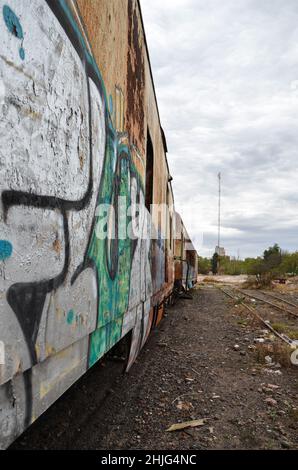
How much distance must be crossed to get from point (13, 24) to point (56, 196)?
23.7 inches

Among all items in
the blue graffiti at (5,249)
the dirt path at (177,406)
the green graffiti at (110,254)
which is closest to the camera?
the blue graffiti at (5,249)

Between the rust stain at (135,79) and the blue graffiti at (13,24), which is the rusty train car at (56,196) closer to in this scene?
the blue graffiti at (13,24)

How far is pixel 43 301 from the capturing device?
128 centimetres

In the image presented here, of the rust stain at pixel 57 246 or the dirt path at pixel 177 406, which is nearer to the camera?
the rust stain at pixel 57 246

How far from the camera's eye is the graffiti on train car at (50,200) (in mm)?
1085

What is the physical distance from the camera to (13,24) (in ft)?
3.57

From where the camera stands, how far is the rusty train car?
1.09 m

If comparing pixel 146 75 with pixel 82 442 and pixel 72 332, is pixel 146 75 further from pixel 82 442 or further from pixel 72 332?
pixel 82 442

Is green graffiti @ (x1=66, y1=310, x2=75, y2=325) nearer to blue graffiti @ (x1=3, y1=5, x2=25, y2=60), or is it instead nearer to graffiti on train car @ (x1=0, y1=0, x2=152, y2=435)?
graffiti on train car @ (x1=0, y1=0, x2=152, y2=435)

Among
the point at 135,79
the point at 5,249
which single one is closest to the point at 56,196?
the point at 5,249

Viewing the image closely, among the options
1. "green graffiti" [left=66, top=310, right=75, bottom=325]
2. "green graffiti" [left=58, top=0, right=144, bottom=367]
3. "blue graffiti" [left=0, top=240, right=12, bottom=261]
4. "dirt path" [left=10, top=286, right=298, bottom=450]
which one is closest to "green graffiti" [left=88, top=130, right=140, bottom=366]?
"green graffiti" [left=58, top=0, right=144, bottom=367]

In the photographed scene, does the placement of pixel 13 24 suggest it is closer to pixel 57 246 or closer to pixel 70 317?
pixel 57 246

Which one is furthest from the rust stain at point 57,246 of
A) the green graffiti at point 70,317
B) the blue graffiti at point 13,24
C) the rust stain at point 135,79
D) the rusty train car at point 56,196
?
the rust stain at point 135,79

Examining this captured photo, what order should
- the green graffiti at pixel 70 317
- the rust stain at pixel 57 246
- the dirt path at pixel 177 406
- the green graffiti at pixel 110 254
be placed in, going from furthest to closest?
the dirt path at pixel 177 406, the green graffiti at pixel 110 254, the green graffiti at pixel 70 317, the rust stain at pixel 57 246
